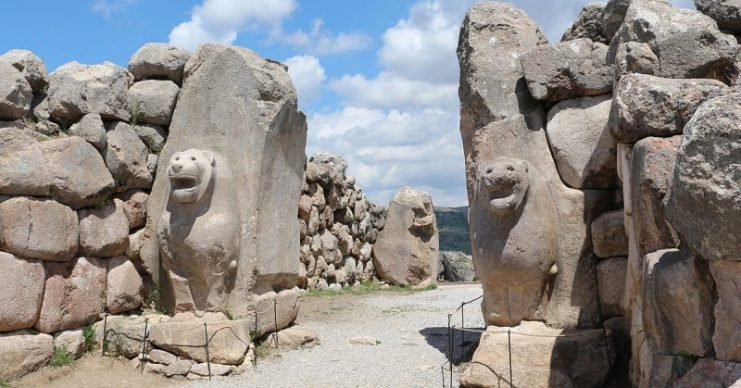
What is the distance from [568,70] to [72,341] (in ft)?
15.5

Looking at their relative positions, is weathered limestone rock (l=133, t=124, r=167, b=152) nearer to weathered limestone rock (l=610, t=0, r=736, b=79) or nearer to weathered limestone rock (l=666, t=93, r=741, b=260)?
weathered limestone rock (l=610, t=0, r=736, b=79)

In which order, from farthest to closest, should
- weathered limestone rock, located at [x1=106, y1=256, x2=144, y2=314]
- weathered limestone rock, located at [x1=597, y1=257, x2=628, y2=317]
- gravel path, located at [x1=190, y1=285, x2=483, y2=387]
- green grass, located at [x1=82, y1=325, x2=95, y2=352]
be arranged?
weathered limestone rock, located at [x1=106, y1=256, x2=144, y2=314]
green grass, located at [x1=82, y1=325, x2=95, y2=352]
gravel path, located at [x1=190, y1=285, x2=483, y2=387]
weathered limestone rock, located at [x1=597, y1=257, x2=628, y2=317]

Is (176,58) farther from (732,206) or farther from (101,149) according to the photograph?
(732,206)

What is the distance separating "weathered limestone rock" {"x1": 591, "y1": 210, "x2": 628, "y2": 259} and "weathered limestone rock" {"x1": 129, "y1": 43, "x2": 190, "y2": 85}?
175 inches

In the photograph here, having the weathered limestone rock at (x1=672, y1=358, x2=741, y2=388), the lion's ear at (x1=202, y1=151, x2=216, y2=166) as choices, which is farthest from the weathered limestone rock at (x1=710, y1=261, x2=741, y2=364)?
the lion's ear at (x1=202, y1=151, x2=216, y2=166)

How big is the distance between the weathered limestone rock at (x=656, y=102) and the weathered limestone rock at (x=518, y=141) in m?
1.31

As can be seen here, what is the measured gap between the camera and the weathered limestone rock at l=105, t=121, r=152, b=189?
681 centimetres

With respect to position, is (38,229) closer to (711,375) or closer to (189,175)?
(189,175)

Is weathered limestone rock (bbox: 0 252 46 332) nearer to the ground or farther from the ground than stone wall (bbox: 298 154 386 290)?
nearer to the ground

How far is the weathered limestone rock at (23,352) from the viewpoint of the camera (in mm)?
5551

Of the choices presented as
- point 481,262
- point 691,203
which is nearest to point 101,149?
point 481,262

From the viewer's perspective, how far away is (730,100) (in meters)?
2.76

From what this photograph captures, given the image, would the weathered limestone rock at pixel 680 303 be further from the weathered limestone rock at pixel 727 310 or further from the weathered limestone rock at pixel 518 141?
the weathered limestone rock at pixel 518 141

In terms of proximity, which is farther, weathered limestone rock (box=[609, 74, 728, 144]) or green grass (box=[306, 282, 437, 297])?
green grass (box=[306, 282, 437, 297])
